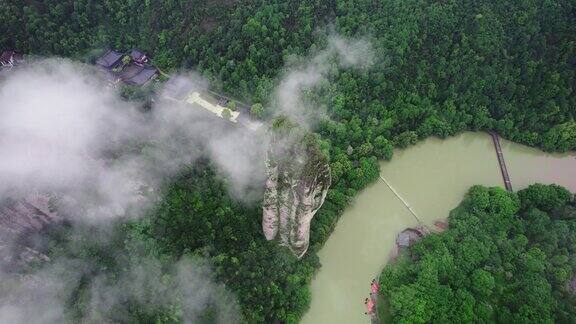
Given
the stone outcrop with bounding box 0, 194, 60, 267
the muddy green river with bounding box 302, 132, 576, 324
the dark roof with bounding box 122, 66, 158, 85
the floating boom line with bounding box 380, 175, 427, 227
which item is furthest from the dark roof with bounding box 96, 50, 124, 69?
the floating boom line with bounding box 380, 175, 427, 227

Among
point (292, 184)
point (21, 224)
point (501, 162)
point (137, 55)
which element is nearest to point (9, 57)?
point (137, 55)

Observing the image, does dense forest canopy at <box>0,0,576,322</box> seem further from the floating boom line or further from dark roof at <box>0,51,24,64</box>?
the floating boom line

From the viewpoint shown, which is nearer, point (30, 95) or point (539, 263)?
point (539, 263)

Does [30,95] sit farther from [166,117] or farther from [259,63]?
[259,63]

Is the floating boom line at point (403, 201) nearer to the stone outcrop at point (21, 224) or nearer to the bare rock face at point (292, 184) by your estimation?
the bare rock face at point (292, 184)

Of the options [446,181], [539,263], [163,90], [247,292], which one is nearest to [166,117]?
[163,90]

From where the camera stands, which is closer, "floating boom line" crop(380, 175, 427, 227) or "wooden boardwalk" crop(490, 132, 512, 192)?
"floating boom line" crop(380, 175, 427, 227)

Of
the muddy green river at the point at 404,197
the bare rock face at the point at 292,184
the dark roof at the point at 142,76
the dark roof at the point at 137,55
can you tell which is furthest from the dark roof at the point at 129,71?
the muddy green river at the point at 404,197
